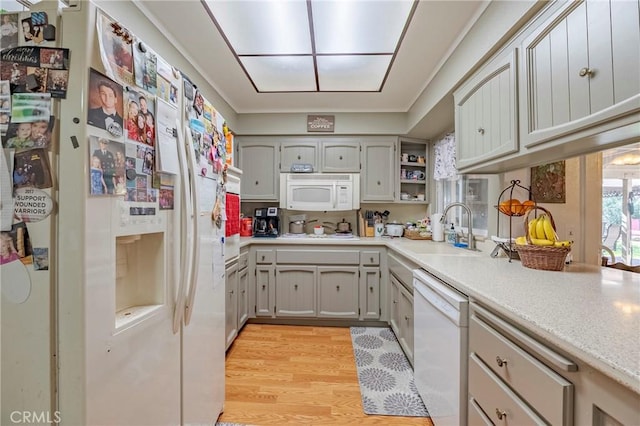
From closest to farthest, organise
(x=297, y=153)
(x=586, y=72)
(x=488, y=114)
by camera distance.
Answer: (x=586, y=72) < (x=488, y=114) < (x=297, y=153)

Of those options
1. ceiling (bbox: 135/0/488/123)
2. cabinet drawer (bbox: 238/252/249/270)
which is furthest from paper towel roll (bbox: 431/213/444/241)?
cabinet drawer (bbox: 238/252/249/270)

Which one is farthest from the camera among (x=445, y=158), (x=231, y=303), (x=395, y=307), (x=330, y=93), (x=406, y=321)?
(x=445, y=158)

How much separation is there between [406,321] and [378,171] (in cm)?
178

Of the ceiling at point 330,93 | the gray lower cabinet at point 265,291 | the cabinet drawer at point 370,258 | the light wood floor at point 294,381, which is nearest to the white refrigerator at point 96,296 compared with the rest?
the light wood floor at point 294,381

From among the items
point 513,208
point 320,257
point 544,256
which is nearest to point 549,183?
point 513,208

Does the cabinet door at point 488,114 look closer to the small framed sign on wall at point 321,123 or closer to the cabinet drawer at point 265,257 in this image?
the small framed sign on wall at point 321,123

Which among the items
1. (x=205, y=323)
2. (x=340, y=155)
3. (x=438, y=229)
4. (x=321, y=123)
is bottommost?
(x=205, y=323)

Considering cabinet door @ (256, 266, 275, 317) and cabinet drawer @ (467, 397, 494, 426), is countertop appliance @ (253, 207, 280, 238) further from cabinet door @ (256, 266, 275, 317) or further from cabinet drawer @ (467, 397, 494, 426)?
cabinet drawer @ (467, 397, 494, 426)

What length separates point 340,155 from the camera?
3.27m

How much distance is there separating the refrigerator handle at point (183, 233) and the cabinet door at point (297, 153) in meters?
2.25

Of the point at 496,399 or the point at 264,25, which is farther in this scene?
the point at 264,25

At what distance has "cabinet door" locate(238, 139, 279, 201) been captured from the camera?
3291mm

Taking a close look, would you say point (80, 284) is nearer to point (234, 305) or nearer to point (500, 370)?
point (500, 370)

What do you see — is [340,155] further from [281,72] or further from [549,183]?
[549,183]
